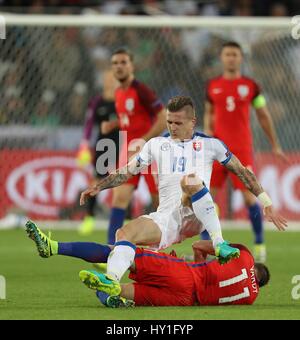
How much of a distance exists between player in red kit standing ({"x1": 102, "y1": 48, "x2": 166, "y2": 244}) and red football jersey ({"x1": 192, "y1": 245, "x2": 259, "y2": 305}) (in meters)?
3.08

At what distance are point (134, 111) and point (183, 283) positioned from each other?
4038mm

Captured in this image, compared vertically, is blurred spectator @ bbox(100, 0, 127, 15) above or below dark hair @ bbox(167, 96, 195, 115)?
above

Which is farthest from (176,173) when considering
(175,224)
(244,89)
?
(244,89)

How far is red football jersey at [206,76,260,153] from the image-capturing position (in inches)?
469

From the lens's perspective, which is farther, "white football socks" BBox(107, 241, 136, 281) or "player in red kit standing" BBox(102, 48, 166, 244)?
"player in red kit standing" BBox(102, 48, 166, 244)

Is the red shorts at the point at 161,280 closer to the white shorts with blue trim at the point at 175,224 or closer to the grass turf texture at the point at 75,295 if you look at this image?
the grass turf texture at the point at 75,295

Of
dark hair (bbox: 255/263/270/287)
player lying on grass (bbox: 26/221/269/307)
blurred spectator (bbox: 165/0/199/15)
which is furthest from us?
blurred spectator (bbox: 165/0/199/15)

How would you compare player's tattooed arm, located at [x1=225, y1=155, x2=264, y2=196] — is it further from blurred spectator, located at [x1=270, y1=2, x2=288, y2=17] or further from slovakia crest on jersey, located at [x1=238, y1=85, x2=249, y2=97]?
blurred spectator, located at [x1=270, y1=2, x2=288, y2=17]

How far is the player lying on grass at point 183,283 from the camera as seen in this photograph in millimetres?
7438

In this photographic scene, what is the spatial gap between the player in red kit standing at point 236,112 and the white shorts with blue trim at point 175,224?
3.74m

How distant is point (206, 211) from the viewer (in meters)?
7.52

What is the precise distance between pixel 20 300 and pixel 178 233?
132 centimetres

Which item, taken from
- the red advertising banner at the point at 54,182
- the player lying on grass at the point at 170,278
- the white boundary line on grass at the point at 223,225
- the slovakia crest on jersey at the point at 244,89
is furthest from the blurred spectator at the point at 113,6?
the player lying on grass at the point at 170,278

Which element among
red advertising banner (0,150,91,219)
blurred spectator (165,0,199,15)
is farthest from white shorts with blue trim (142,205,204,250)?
Answer: blurred spectator (165,0,199,15)
